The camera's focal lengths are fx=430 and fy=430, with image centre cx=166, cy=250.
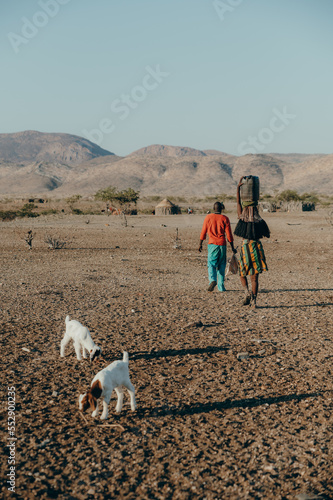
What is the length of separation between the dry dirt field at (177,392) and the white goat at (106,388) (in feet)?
0.43

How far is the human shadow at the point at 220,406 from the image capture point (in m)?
3.92

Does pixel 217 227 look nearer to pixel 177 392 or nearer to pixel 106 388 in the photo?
pixel 177 392

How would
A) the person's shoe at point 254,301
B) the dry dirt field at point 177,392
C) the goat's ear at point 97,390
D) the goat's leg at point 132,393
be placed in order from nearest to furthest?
the dry dirt field at point 177,392, the goat's ear at point 97,390, the goat's leg at point 132,393, the person's shoe at point 254,301

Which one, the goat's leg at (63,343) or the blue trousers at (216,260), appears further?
the blue trousers at (216,260)

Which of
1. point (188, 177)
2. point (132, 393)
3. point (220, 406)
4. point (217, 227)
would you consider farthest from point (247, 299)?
point (188, 177)

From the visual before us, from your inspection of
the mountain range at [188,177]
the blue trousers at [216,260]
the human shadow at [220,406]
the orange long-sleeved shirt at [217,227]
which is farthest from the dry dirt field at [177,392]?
Result: the mountain range at [188,177]

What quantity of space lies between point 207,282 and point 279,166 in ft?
418

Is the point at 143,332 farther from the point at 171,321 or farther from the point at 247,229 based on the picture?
the point at 247,229

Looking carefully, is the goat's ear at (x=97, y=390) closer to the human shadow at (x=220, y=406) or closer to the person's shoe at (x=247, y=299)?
the human shadow at (x=220, y=406)

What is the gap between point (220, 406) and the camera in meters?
4.04

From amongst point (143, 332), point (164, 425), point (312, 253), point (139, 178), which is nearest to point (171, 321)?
point (143, 332)

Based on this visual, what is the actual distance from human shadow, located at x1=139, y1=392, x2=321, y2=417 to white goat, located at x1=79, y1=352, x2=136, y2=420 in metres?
0.24

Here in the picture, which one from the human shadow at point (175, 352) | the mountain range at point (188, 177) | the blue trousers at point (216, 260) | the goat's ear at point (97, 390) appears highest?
the mountain range at point (188, 177)

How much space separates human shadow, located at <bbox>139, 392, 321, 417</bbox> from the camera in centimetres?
392
